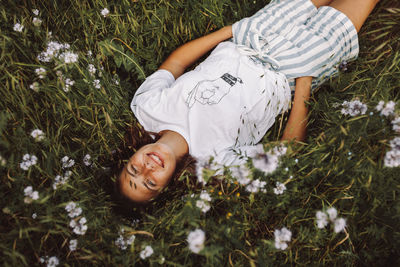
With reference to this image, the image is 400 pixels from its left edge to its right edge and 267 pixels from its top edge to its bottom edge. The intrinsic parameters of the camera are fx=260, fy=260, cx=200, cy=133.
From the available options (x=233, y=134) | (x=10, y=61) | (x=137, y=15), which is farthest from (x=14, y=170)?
(x=137, y=15)

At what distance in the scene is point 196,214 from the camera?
1.43 meters

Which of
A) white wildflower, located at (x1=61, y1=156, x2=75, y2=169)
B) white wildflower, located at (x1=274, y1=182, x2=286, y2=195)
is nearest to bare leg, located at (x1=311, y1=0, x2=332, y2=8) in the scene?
white wildflower, located at (x1=274, y1=182, x2=286, y2=195)

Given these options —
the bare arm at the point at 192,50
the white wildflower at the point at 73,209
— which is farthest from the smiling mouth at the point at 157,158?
the bare arm at the point at 192,50

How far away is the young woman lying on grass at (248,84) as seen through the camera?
7.27 ft

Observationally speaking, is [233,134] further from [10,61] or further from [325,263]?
[10,61]

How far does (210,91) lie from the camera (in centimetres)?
221

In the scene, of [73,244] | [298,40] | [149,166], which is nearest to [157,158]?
[149,166]

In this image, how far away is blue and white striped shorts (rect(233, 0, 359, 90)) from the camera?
2.33 m

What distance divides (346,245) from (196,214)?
3.85ft

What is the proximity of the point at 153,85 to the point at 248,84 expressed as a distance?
0.87 m

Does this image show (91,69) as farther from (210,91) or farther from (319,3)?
(319,3)

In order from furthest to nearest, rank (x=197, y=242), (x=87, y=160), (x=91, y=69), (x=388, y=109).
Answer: (x=87, y=160)
(x=91, y=69)
(x=388, y=109)
(x=197, y=242)

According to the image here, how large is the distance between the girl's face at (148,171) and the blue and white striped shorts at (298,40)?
1.24m

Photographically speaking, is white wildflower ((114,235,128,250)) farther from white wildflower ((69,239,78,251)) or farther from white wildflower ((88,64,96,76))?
white wildflower ((88,64,96,76))
